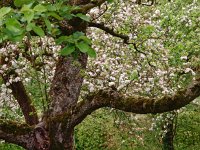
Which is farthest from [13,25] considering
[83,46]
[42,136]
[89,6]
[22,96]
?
[22,96]

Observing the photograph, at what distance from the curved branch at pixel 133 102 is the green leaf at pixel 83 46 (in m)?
4.11

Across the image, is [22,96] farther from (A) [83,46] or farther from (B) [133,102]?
(A) [83,46]

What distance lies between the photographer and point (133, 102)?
786cm

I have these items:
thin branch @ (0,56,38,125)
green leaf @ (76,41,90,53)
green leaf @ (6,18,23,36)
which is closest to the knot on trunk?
thin branch @ (0,56,38,125)

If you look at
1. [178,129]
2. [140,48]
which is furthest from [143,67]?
[178,129]

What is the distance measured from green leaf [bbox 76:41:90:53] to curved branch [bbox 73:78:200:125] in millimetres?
4107

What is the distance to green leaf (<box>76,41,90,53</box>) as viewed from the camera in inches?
139

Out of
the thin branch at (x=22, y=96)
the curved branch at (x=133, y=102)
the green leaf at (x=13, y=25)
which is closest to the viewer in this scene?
the green leaf at (x=13, y=25)

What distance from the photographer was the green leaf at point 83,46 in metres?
3.54

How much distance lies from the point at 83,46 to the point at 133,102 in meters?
4.43

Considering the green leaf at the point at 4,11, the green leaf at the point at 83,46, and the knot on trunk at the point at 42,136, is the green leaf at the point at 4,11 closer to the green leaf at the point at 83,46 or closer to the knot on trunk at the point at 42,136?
the green leaf at the point at 83,46

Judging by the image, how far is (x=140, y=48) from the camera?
→ 10617mm

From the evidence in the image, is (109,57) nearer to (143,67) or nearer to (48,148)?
(143,67)

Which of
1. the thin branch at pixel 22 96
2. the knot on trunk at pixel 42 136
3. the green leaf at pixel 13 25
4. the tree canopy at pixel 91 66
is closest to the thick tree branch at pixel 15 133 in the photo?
the tree canopy at pixel 91 66
